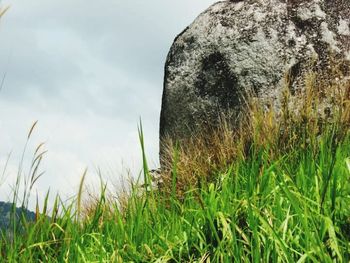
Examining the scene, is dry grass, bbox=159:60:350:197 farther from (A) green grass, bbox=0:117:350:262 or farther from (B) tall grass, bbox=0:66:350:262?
(A) green grass, bbox=0:117:350:262

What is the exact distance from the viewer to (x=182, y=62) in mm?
6910

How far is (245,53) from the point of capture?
253 inches

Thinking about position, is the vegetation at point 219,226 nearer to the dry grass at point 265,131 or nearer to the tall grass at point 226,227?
the tall grass at point 226,227

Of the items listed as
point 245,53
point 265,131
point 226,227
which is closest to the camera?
point 226,227

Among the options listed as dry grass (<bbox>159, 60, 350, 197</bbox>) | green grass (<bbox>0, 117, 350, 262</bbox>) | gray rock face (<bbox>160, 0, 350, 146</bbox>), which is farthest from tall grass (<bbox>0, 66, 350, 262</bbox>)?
gray rock face (<bbox>160, 0, 350, 146</bbox>)

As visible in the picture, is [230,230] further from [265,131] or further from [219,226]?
[265,131]

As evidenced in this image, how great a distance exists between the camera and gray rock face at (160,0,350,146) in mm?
6297

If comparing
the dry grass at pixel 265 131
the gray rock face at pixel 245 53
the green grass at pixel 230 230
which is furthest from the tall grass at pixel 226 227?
the gray rock face at pixel 245 53

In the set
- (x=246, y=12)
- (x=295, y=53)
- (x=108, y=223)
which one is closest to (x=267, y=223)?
(x=108, y=223)

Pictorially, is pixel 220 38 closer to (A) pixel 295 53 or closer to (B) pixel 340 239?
(A) pixel 295 53

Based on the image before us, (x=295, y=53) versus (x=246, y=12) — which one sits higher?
(x=246, y=12)

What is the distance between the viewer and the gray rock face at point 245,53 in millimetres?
6297

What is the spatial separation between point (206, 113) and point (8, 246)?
334cm

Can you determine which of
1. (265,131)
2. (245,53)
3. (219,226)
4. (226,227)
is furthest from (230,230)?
(245,53)
